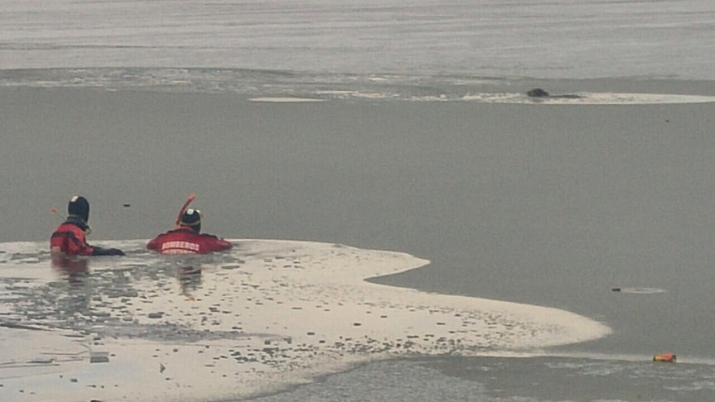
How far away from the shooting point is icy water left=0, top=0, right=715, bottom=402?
9.14 meters

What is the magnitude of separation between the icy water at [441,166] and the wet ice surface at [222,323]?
0.30 m

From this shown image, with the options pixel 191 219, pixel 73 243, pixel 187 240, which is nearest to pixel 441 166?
pixel 191 219

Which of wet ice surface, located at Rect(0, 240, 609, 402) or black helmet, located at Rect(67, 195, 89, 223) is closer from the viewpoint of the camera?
wet ice surface, located at Rect(0, 240, 609, 402)

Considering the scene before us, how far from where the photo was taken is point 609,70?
85.9 ft

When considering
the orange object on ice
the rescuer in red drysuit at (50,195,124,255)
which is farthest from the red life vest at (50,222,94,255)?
the orange object on ice

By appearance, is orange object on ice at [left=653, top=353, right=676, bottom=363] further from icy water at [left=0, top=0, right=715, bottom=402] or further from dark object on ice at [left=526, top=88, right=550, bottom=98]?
dark object on ice at [left=526, top=88, right=550, bottom=98]

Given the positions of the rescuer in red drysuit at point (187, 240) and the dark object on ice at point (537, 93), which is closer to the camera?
the rescuer in red drysuit at point (187, 240)

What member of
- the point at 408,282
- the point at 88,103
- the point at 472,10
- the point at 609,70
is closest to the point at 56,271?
the point at 408,282

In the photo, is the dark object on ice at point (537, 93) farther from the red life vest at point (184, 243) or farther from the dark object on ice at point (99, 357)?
the dark object on ice at point (99, 357)

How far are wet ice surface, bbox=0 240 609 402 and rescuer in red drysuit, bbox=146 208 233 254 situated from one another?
0.11 meters

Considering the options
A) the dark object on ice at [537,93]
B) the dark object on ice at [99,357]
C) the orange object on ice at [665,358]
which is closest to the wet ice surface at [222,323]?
the dark object on ice at [99,357]

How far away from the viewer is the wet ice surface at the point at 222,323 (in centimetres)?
827

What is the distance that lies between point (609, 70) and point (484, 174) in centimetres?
1123

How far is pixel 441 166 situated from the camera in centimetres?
1584
